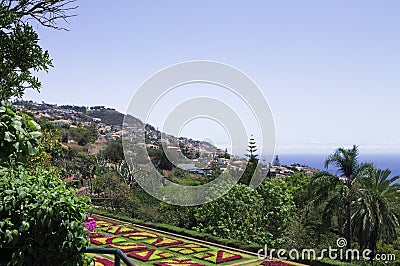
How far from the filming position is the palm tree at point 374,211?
15730 mm

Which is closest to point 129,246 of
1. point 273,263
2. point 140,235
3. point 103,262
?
point 140,235

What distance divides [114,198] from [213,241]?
9424 millimetres

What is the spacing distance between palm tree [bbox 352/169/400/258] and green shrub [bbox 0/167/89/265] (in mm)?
15033

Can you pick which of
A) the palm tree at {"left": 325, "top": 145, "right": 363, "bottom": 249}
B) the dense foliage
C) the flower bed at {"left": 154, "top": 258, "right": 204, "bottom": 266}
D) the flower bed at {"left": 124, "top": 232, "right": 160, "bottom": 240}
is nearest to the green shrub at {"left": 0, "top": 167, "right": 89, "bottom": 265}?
the dense foliage

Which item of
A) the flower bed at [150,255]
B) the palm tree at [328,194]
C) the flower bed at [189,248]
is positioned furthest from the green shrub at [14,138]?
the palm tree at [328,194]

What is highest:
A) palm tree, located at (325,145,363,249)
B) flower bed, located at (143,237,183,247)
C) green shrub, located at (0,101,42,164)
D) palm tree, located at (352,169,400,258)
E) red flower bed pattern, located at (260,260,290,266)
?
palm tree, located at (325,145,363,249)

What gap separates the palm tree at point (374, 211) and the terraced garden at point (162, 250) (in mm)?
4563

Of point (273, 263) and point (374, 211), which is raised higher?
point (374, 211)

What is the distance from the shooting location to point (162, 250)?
581 inches

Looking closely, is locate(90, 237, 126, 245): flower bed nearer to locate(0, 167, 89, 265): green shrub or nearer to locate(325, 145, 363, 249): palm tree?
locate(325, 145, 363, 249): palm tree

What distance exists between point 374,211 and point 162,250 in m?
7.97

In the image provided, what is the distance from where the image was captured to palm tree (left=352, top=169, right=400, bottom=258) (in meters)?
15.7

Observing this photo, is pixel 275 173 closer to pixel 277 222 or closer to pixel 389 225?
pixel 277 222

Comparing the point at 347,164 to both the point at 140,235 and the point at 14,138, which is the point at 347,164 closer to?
the point at 140,235
